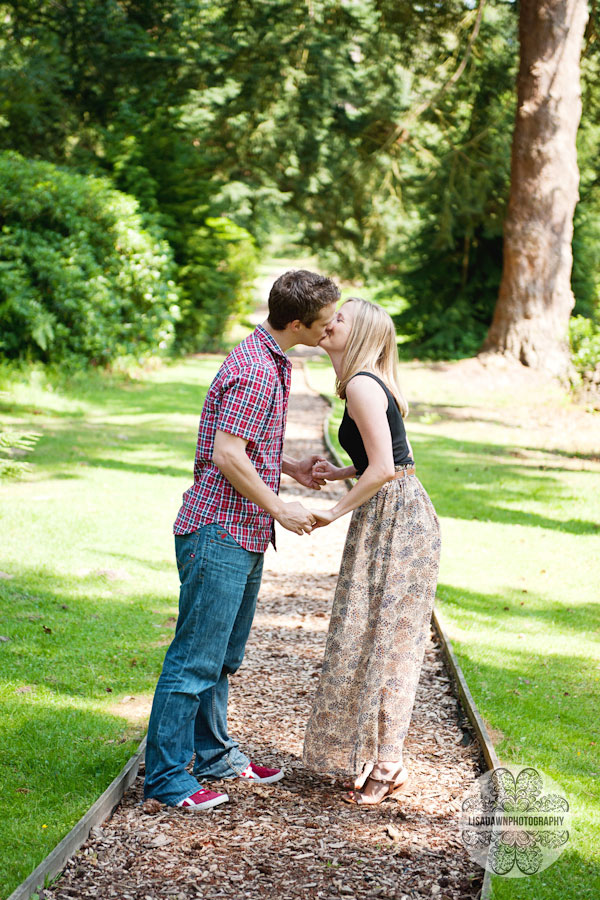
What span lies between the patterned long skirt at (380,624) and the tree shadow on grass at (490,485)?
4817 millimetres

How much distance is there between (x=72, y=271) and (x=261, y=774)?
11.9m

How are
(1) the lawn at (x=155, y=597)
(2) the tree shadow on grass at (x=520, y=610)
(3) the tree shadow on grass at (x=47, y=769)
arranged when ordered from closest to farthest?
(3) the tree shadow on grass at (x=47, y=769) → (1) the lawn at (x=155, y=597) → (2) the tree shadow on grass at (x=520, y=610)

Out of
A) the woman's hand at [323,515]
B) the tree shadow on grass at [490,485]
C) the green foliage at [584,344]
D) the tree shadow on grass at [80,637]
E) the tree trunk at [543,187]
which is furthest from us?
the tree trunk at [543,187]

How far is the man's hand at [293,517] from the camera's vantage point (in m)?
3.29

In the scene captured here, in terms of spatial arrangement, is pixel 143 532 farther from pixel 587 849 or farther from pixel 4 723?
pixel 587 849

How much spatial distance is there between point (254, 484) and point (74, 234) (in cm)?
1304

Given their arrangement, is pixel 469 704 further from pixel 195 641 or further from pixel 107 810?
pixel 107 810

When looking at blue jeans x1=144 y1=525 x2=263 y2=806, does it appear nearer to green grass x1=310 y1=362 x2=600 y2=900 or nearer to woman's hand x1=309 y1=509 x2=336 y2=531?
woman's hand x1=309 y1=509 x2=336 y2=531

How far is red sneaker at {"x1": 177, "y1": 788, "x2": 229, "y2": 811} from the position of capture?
352 cm

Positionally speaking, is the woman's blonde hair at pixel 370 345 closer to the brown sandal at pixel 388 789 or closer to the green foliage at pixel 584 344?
the brown sandal at pixel 388 789

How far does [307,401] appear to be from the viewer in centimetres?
1580

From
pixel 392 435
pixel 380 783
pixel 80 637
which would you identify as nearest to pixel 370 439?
pixel 392 435

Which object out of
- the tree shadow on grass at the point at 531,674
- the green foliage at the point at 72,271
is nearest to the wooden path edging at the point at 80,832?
the tree shadow on grass at the point at 531,674

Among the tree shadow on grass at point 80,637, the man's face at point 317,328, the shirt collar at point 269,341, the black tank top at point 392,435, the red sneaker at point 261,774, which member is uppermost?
the man's face at point 317,328
